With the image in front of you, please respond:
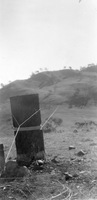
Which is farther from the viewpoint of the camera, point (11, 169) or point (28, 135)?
point (28, 135)

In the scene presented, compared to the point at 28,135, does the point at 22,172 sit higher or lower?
lower

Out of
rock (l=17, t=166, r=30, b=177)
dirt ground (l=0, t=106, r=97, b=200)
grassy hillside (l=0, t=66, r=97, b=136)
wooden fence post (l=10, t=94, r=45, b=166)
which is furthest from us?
grassy hillside (l=0, t=66, r=97, b=136)

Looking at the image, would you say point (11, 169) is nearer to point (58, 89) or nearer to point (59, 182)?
point (59, 182)

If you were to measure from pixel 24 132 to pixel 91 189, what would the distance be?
5.81ft

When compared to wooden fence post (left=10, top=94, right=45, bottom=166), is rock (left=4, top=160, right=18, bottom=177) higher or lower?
lower

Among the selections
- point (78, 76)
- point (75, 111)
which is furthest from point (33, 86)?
point (75, 111)

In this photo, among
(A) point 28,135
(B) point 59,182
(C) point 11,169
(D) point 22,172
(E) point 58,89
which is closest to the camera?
(B) point 59,182

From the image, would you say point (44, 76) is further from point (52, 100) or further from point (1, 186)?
point (1, 186)

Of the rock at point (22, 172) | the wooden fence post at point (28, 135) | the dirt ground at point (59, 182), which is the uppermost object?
the wooden fence post at point (28, 135)

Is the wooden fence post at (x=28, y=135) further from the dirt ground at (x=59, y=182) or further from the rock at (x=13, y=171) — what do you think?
the rock at (x=13, y=171)

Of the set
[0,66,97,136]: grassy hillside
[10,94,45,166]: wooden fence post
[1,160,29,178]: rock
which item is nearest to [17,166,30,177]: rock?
[1,160,29,178]: rock

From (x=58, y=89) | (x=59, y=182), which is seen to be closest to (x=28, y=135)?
(x=59, y=182)

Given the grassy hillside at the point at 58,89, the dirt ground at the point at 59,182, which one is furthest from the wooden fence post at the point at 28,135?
the grassy hillside at the point at 58,89

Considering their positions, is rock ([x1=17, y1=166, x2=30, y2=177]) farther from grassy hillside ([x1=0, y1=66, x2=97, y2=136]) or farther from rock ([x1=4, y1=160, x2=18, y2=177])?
grassy hillside ([x1=0, y1=66, x2=97, y2=136])
